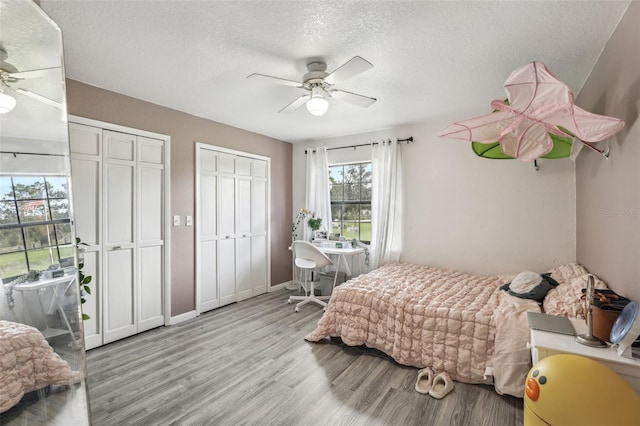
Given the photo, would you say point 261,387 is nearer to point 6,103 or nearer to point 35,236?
point 35,236

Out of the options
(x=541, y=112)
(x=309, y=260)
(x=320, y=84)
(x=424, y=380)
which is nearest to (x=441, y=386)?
(x=424, y=380)

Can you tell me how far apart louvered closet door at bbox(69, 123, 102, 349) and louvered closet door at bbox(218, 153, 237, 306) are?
4.35 ft

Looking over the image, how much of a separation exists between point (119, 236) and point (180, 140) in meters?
1.23

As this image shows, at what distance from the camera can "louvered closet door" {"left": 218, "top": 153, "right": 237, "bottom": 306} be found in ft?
12.6

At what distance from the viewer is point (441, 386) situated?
2102mm

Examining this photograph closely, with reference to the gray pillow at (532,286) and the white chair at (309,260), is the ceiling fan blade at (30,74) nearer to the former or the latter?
the white chair at (309,260)

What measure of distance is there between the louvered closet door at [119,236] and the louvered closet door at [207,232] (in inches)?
28.2

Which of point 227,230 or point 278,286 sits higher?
point 227,230

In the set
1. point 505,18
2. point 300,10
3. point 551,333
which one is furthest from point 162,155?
point 551,333

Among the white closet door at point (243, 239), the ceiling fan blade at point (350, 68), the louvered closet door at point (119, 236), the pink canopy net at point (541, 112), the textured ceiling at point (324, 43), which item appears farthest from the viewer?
the white closet door at point (243, 239)

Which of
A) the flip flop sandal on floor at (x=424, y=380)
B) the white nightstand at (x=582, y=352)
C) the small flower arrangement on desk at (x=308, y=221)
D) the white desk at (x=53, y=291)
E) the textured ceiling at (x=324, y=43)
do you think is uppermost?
the textured ceiling at (x=324, y=43)

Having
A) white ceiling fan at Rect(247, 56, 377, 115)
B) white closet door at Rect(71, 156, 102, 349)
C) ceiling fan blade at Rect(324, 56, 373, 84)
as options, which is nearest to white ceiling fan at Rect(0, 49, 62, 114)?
white ceiling fan at Rect(247, 56, 377, 115)

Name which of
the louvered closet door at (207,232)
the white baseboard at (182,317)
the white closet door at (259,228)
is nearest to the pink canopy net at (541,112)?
the louvered closet door at (207,232)

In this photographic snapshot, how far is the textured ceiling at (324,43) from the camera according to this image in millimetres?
1617
